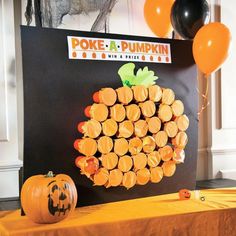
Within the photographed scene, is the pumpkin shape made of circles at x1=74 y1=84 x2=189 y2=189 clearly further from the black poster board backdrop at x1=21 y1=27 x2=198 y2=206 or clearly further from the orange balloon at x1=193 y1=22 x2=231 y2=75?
the orange balloon at x1=193 y1=22 x2=231 y2=75

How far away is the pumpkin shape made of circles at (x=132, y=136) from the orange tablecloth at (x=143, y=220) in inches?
6.2

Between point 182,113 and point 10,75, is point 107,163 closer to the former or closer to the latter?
point 182,113

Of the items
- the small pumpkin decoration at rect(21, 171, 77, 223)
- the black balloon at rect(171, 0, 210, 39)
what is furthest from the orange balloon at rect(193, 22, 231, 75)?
the small pumpkin decoration at rect(21, 171, 77, 223)

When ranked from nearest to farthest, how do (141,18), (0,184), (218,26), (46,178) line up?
(46,178) < (218,26) < (0,184) < (141,18)

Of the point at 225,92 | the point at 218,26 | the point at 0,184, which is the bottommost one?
the point at 0,184

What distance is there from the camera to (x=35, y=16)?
2.55 metres

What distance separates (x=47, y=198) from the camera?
163 centimetres

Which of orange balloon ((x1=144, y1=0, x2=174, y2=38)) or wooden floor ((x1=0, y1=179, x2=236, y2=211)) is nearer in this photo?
wooden floor ((x1=0, y1=179, x2=236, y2=211))

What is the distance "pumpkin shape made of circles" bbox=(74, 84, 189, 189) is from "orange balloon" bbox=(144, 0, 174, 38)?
58cm

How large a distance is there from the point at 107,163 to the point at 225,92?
1622 mm

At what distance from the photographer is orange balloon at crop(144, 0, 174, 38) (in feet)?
8.46

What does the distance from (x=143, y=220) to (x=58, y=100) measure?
68cm

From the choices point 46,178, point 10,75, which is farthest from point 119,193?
point 10,75

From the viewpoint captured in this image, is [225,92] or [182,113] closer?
[182,113]
